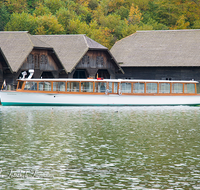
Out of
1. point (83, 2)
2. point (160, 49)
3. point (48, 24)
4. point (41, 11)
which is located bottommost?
point (160, 49)

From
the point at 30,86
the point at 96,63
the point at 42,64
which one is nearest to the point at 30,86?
the point at 30,86

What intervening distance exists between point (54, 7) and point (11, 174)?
260ft

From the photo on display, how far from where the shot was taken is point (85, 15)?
93375 millimetres

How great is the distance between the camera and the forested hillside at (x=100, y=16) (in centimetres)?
7619

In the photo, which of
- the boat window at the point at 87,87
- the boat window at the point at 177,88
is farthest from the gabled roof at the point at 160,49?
the boat window at the point at 87,87

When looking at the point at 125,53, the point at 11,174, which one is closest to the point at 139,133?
the point at 11,174

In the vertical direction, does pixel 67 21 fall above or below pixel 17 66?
above

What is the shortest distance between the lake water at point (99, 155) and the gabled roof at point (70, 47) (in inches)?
1053

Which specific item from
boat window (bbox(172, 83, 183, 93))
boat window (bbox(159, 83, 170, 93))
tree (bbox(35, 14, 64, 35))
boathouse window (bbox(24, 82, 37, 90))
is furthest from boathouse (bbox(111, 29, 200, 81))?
boathouse window (bbox(24, 82, 37, 90))

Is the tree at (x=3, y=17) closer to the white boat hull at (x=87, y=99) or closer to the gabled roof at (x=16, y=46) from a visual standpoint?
the gabled roof at (x=16, y=46)

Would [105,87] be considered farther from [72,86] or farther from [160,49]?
[160,49]

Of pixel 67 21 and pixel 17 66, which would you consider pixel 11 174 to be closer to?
pixel 17 66

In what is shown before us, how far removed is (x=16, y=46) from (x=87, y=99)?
40.1 feet

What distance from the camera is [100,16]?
9262 centimetres
